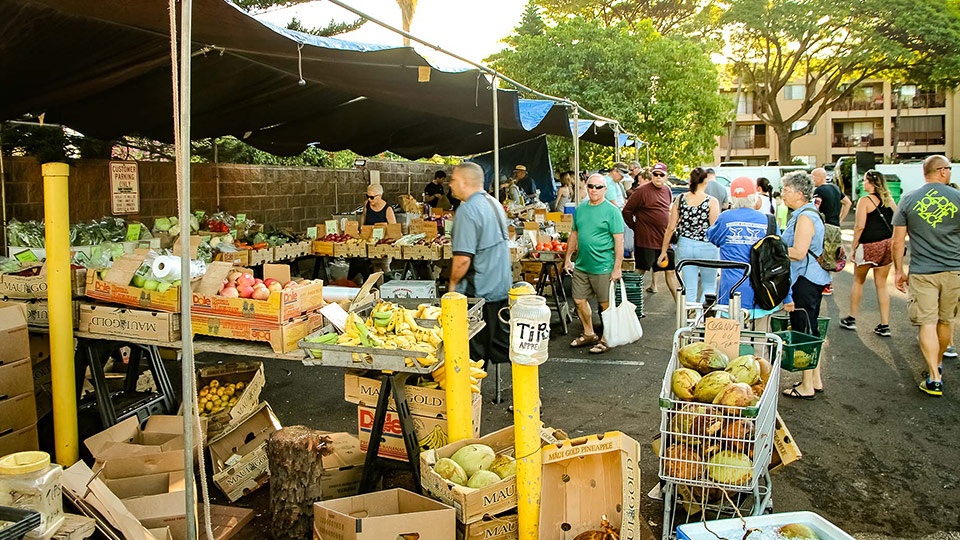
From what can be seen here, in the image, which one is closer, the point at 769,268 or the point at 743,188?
the point at 769,268

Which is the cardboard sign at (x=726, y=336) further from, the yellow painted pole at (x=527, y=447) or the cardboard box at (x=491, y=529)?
the cardboard box at (x=491, y=529)

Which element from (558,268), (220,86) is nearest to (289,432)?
(220,86)

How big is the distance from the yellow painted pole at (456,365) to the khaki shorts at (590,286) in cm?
380

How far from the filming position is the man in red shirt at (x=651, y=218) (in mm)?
9328

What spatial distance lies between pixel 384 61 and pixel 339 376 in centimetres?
292

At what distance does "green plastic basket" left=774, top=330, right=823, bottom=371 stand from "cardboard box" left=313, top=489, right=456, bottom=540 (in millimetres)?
2913

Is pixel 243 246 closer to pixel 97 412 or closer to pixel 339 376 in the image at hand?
pixel 339 376

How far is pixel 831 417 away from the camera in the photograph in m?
5.62

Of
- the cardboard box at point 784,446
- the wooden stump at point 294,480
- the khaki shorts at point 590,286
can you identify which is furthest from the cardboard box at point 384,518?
the khaki shorts at point 590,286

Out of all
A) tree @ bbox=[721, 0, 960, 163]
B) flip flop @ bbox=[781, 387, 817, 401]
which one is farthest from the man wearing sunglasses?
tree @ bbox=[721, 0, 960, 163]

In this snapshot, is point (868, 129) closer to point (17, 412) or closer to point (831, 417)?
point (831, 417)

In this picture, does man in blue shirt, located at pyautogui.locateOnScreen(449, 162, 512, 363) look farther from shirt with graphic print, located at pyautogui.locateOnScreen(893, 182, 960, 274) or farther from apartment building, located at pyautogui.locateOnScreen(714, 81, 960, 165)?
apartment building, located at pyautogui.locateOnScreen(714, 81, 960, 165)

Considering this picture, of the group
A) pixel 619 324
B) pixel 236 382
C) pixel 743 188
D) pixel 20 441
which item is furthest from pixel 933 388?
pixel 20 441

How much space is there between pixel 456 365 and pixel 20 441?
262cm
